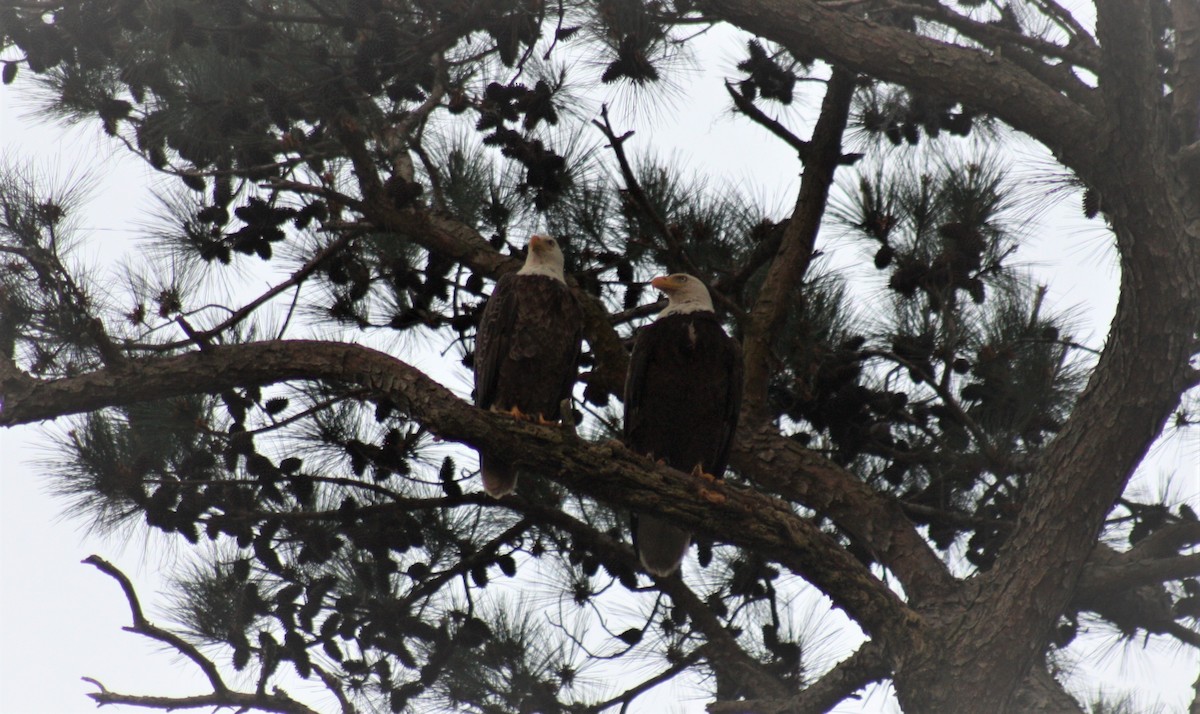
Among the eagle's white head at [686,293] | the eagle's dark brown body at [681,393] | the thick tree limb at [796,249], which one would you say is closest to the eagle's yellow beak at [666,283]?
the eagle's white head at [686,293]

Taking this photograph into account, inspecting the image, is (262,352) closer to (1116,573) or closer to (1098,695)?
(1116,573)

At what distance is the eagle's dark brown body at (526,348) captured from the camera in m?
3.60

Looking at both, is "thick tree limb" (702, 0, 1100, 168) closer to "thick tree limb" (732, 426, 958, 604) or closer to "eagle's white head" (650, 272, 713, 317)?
"eagle's white head" (650, 272, 713, 317)

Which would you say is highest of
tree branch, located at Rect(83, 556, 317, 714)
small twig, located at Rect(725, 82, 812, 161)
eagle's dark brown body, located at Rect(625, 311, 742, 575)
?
small twig, located at Rect(725, 82, 812, 161)

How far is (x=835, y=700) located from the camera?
3.36 m

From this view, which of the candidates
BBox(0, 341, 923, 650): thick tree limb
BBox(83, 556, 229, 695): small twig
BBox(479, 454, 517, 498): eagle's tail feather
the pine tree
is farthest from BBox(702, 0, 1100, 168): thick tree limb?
BBox(83, 556, 229, 695): small twig

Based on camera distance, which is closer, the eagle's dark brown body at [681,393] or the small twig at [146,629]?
the small twig at [146,629]

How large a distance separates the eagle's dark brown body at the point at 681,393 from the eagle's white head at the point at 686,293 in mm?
28

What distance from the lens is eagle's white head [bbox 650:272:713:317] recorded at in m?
3.65

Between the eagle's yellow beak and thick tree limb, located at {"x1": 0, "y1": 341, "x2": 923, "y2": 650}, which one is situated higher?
the eagle's yellow beak

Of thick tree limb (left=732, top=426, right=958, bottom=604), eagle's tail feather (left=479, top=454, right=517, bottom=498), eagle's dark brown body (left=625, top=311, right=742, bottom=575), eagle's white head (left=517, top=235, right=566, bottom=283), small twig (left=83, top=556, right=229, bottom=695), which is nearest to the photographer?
small twig (left=83, top=556, right=229, bottom=695)

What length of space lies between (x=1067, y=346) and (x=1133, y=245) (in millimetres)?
756

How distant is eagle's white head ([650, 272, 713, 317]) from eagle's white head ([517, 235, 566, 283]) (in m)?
0.35

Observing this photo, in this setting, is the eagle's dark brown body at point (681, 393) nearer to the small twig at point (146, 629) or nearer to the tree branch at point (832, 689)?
the tree branch at point (832, 689)
